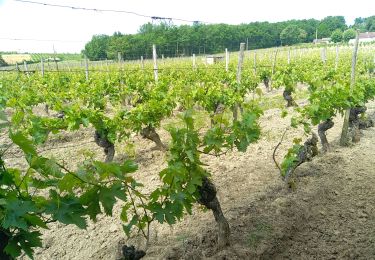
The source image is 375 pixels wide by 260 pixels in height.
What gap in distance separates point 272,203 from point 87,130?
7.54 m

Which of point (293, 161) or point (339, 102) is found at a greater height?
point (339, 102)

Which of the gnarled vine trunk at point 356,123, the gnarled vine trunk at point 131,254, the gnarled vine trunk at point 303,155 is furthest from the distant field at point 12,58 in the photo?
the gnarled vine trunk at point 131,254

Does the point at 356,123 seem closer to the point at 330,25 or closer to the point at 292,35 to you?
the point at 292,35

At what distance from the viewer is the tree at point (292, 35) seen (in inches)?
2443

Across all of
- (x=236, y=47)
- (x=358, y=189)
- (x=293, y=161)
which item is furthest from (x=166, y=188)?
(x=236, y=47)

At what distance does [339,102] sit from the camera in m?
6.88

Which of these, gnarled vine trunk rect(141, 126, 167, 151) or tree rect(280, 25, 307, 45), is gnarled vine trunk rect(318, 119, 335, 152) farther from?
tree rect(280, 25, 307, 45)

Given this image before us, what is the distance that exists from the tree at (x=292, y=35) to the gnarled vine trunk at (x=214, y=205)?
62.1m

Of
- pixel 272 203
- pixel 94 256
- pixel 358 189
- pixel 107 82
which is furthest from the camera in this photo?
pixel 107 82

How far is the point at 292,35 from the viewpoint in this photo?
6381 cm

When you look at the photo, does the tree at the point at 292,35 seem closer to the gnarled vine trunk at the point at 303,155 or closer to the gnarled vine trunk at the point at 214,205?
the gnarled vine trunk at the point at 303,155

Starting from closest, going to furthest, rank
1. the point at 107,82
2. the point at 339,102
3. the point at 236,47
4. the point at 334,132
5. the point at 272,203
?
the point at 272,203, the point at 339,102, the point at 334,132, the point at 107,82, the point at 236,47

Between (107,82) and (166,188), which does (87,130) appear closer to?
(107,82)

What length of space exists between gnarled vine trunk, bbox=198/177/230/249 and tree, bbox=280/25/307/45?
62.1 metres
